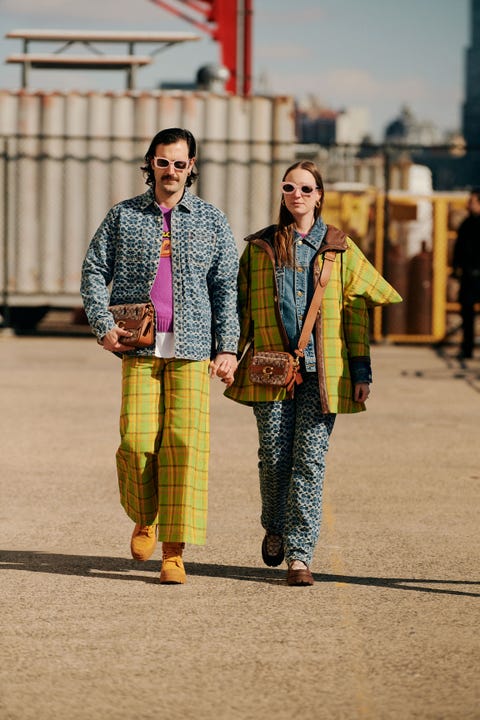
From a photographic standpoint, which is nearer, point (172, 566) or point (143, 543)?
point (172, 566)

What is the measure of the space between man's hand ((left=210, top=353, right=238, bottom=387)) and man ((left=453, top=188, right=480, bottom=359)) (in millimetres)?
11298

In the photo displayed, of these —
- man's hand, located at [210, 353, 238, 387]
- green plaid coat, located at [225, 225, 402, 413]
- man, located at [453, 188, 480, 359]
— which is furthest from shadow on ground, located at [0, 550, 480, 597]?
man, located at [453, 188, 480, 359]

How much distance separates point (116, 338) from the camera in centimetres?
613

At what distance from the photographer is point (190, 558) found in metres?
6.84

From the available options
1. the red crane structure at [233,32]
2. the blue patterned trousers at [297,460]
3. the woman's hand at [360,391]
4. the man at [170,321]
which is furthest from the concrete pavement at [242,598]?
the red crane structure at [233,32]

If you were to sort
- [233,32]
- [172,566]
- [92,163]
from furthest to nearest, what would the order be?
[233,32], [92,163], [172,566]

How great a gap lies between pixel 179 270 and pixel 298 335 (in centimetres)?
56

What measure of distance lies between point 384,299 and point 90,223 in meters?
14.1

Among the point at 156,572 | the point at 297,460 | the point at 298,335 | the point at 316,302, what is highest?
the point at 316,302

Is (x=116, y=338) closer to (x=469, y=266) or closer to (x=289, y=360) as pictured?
(x=289, y=360)

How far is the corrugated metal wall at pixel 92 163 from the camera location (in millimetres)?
19891

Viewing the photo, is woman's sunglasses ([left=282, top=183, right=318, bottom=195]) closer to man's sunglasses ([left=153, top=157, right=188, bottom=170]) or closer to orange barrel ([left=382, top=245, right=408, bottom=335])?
man's sunglasses ([left=153, top=157, right=188, bottom=170])

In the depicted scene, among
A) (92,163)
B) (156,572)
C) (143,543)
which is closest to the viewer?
(143,543)

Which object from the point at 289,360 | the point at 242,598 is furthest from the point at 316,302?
the point at 242,598
